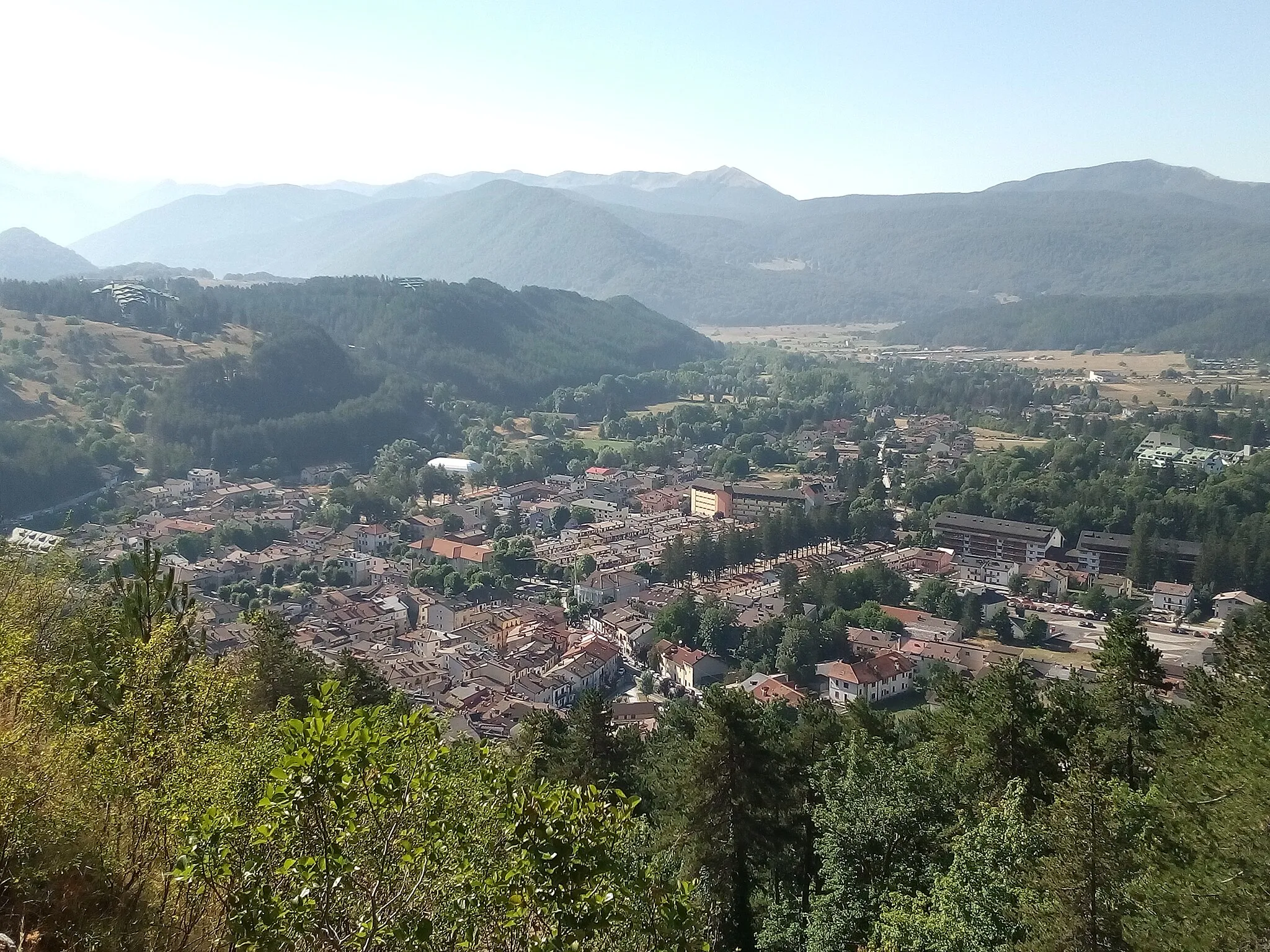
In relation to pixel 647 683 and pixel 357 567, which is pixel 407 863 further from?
pixel 357 567

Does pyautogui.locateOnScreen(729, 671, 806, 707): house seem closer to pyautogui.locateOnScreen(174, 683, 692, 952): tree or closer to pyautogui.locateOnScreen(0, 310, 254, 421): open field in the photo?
pyautogui.locateOnScreen(174, 683, 692, 952): tree

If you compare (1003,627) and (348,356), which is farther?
(348,356)

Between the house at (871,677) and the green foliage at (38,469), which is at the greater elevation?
the green foliage at (38,469)

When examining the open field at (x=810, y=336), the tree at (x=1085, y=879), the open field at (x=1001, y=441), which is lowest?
the open field at (x=810, y=336)

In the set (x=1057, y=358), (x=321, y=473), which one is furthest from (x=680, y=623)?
(x=1057, y=358)

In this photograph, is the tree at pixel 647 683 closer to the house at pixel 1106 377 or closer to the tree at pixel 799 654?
the tree at pixel 799 654

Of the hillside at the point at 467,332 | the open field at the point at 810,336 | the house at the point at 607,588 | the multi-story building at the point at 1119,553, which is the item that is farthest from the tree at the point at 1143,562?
the open field at the point at 810,336
